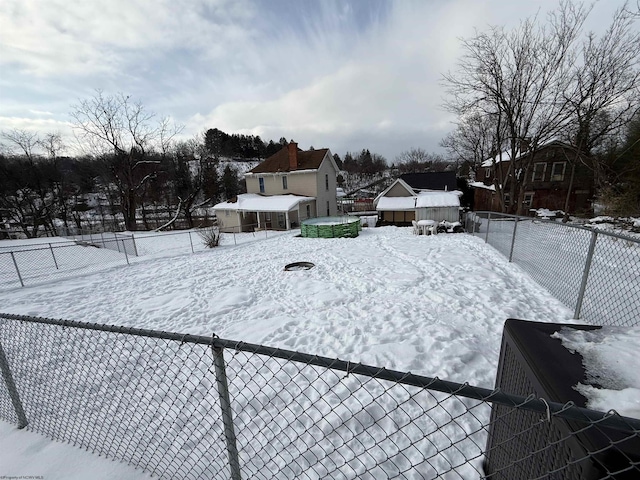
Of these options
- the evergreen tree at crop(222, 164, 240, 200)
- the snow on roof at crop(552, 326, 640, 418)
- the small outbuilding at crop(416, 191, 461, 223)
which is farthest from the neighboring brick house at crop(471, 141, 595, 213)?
the evergreen tree at crop(222, 164, 240, 200)

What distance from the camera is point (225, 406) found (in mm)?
1688

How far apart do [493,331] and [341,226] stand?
11495mm

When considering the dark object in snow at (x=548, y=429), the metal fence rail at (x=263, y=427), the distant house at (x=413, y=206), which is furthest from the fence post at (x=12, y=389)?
the distant house at (x=413, y=206)

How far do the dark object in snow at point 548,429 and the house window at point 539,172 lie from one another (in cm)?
3087

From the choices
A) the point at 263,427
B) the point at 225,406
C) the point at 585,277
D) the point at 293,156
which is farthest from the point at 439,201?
the point at 225,406

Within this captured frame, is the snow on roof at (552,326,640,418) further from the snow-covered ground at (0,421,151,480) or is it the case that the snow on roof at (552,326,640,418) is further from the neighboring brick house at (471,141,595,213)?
the neighboring brick house at (471,141,595,213)

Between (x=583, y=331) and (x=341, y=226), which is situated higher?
(x=583, y=331)

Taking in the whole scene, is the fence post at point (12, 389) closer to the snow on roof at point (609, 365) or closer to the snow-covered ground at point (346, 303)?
the snow-covered ground at point (346, 303)

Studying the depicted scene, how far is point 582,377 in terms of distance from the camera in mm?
1275

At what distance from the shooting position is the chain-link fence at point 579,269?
171 inches

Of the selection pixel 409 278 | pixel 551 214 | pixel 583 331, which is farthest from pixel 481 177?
pixel 583 331

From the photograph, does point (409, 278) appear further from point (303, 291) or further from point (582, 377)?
point (582, 377)

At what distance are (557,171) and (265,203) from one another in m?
27.9

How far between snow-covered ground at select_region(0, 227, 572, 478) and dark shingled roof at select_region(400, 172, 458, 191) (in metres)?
22.1
